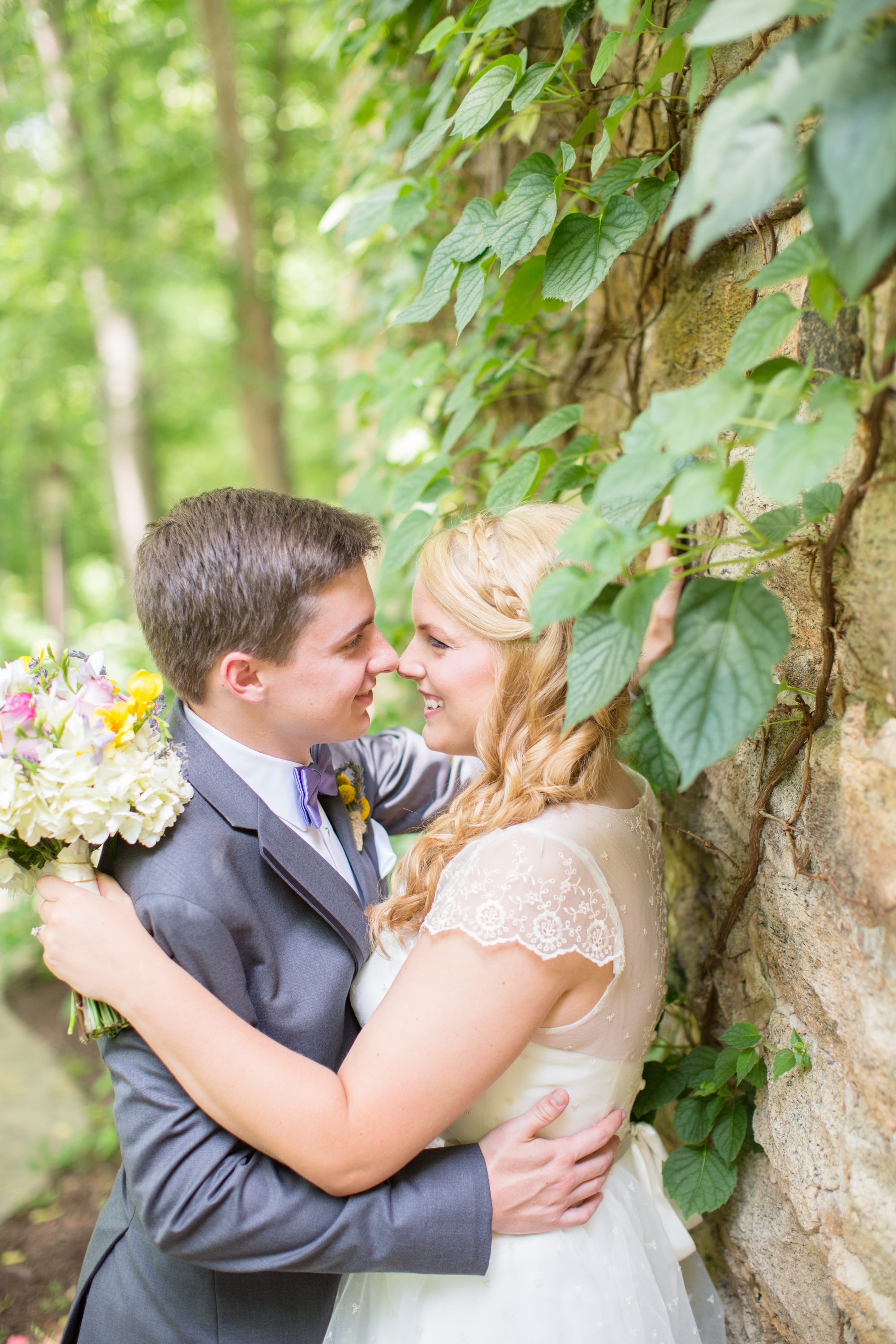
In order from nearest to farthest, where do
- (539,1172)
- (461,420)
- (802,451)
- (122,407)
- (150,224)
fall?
(802,451), (539,1172), (461,420), (150,224), (122,407)

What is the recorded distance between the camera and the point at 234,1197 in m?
1.23

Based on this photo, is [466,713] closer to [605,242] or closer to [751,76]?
[605,242]

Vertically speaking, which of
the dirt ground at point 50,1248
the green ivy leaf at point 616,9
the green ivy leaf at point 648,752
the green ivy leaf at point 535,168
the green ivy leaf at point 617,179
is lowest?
the dirt ground at point 50,1248

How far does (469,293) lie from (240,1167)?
1395mm

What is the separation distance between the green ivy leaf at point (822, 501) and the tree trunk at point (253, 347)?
572cm

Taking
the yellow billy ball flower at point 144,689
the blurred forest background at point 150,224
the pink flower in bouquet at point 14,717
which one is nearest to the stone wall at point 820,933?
the yellow billy ball flower at point 144,689

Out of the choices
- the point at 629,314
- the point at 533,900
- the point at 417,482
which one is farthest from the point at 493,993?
the point at 629,314

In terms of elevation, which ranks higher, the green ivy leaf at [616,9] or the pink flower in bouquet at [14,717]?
the green ivy leaf at [616,9]

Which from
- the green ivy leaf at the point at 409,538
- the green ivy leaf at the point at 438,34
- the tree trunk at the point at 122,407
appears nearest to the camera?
the green ivy leaf at the point at 438,34

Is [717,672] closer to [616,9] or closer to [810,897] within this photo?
[810,897]

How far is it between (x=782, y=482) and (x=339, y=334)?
13.0ft

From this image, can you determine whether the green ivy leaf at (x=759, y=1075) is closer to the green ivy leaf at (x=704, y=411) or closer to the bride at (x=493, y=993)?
the bride at (x=493, y=993)

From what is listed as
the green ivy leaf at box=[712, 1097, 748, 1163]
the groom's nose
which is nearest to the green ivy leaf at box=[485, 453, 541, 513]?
the groom's nose

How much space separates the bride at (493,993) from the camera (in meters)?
1.20
